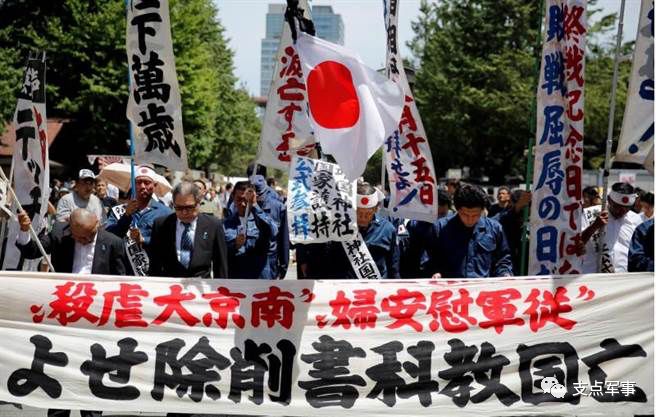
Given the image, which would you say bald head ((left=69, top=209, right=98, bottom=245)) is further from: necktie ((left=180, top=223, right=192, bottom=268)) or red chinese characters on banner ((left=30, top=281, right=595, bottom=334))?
necktie ((left=180, top=223, right=192, bottom=268))

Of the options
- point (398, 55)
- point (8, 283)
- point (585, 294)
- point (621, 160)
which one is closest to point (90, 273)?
point (8, 283)

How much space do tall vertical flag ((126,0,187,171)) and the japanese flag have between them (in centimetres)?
130

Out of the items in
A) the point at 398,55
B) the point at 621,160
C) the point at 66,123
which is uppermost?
the point at 398,55

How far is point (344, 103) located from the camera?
5879 mm

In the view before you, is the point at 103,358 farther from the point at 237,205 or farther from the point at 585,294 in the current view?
the point at 585,294

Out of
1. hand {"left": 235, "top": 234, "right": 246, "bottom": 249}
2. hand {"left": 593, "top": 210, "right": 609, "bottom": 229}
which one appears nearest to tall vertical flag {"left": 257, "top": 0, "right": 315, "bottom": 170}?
hand {"left": 235, "top": 234, "right": 246, "bottom": 249}

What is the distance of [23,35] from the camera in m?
34.0

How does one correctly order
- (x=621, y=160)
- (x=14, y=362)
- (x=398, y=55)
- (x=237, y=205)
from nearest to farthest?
(x=14, y=362), (x=621, y=160), (x=398, y=55), (x=237, y=205)

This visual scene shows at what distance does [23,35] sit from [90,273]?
30.4 m

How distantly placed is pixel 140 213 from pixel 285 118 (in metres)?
1.68

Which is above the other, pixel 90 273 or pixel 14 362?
pixel 90 273

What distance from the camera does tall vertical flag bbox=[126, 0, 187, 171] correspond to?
6.63m

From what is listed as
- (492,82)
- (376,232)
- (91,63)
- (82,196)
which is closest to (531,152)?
(376,232)

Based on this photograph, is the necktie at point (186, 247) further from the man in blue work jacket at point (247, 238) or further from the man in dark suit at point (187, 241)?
the man in blue work jacket at point (247, 238)
